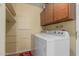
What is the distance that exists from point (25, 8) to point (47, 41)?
1.71m

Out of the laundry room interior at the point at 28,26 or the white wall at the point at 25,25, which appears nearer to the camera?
the laundry room interior at the point at 28,26

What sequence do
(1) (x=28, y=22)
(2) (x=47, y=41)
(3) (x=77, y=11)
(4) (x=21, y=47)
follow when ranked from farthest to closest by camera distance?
1. (1) (x=28, y=22)
2. (4) (x=21, y=47)
3. (3) (x=77, y=11)
4. (2) (x=47, y=41)

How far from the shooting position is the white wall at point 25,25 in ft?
9.35

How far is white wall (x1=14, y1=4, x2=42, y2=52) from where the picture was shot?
285cm

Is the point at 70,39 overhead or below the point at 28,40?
overhead

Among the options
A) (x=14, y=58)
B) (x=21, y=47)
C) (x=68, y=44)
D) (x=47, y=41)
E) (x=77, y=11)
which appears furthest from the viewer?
(x=21, y=47)

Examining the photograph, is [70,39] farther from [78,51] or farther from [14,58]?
[14,58]

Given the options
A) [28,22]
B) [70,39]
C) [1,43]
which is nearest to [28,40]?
[28,22]

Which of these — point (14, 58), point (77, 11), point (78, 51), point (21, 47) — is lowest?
point (21, 47)

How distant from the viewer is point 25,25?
9.77 ft

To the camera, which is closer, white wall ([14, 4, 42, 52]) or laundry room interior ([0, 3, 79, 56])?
laundry room interior ([0, 3, 79, 56])

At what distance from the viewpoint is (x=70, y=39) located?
1.76 m

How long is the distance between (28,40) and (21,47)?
0.79ft

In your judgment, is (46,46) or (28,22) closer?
(46,46)
